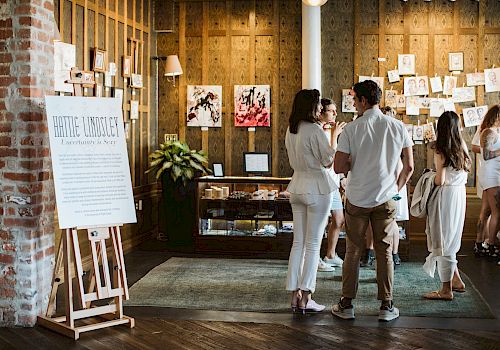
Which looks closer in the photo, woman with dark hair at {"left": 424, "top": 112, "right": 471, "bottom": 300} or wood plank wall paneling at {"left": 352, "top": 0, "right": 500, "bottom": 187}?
woman with dark hair at {"left": 424, "top": 112, "right": 471, "bottom": 300}

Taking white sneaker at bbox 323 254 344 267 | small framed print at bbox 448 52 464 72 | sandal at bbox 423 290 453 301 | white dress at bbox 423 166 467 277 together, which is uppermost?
small framed print at bbox 448 52 464 72

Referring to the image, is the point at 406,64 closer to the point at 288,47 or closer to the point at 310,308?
the point at 288,47

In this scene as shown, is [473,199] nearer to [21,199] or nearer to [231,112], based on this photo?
[231,112]

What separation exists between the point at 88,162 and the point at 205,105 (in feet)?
15.0

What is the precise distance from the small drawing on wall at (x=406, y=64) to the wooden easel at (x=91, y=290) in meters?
5.36

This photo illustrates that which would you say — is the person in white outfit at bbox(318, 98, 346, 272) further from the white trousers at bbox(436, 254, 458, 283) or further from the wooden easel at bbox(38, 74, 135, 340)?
the wooden easel at bbox(38, 74, 135, 340)

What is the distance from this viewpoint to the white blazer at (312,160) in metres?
5.29

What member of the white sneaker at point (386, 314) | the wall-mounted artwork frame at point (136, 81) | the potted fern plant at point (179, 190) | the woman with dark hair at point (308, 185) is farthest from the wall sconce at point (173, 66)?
the white sneaker at point (386, 314)

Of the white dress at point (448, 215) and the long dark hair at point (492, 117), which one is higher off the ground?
the long dark hair at point (492, 117)

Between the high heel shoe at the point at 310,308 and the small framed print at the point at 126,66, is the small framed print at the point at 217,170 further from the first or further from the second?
the high heel shoe at the point at 310,308

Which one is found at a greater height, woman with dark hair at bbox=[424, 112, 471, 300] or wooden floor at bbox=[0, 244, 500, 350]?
woman with dark hair at bbox=[424, 112, 471, 300]

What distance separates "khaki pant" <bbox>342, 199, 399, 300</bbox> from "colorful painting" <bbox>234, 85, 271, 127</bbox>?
14.7ft

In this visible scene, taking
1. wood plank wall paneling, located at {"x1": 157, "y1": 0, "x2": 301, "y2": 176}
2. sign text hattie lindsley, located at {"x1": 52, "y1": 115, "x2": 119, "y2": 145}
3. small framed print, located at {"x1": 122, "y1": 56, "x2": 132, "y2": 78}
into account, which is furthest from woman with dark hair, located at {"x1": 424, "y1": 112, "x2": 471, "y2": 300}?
small framed print, located at {"x1": 122, "y1": 56, "x2": 132, "y2": 78}

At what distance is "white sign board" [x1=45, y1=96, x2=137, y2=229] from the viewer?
5059 millimetres
